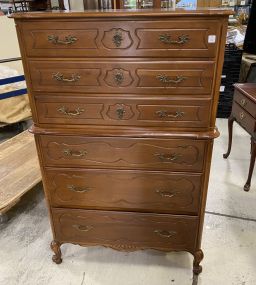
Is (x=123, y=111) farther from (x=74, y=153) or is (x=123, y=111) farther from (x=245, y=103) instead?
(x=245, y=103)

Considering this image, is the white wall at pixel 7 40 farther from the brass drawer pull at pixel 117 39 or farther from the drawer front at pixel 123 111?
the brass drawer pull at pixel 117 39

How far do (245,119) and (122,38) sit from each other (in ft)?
4.62

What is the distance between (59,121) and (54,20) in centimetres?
39

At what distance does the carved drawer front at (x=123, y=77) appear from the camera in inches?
40.7

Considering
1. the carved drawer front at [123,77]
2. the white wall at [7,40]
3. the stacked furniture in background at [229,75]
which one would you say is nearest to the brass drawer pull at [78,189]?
the carved drawer front at [123,77]

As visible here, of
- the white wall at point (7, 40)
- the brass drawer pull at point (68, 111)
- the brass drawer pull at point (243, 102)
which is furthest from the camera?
the white wall at point (7, 40)

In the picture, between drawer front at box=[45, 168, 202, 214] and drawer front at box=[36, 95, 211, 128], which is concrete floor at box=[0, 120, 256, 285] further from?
drawer front at box=[36, 95, 211, 128]

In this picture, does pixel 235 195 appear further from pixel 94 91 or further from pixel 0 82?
pixel 0 82

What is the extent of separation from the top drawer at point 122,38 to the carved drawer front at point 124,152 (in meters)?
0.35

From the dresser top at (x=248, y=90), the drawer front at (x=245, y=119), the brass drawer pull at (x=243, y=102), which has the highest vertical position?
the dresser top at (x=248, y=90)

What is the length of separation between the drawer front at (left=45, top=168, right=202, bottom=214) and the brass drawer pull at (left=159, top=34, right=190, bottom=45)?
0.54 m

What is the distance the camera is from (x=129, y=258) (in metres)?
1.60

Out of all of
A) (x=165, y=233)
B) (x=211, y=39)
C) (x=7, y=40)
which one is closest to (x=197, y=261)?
(x=165, y=233)

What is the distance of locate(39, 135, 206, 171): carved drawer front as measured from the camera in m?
1.17
